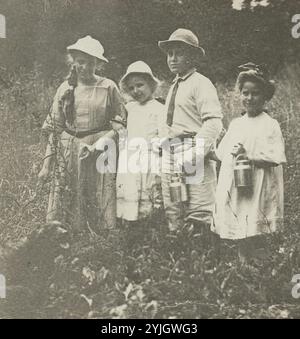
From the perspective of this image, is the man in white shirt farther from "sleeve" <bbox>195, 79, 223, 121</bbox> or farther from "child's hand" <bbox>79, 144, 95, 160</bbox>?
"child's hand" <bbox>79, 144, 95, 160</bbox>

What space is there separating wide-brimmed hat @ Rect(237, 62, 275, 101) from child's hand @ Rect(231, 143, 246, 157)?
52 cm

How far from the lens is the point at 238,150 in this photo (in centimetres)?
466

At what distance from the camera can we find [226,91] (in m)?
4.67

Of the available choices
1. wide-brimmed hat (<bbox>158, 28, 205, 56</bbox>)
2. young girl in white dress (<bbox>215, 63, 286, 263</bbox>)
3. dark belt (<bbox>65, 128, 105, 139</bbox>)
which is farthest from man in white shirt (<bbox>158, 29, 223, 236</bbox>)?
dark belt (<bbox>65, 128, 105, 139</bbox>)

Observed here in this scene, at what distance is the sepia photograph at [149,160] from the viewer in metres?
4.56

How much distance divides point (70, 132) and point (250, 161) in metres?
1.69

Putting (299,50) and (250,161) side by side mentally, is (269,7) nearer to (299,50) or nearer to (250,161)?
(299,50)

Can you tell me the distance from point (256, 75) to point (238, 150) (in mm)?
707

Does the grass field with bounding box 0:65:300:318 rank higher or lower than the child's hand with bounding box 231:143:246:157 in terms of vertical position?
lower

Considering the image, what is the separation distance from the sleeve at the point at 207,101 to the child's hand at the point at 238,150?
12.0 inches

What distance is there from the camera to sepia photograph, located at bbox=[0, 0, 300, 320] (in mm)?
4559

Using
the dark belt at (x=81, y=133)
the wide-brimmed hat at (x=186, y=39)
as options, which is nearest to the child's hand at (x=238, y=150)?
the wide-brimmed hat at (x=186, y=39)

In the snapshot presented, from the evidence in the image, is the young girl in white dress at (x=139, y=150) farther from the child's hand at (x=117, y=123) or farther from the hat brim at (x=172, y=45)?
the hat brim at (x=172, y=45)
